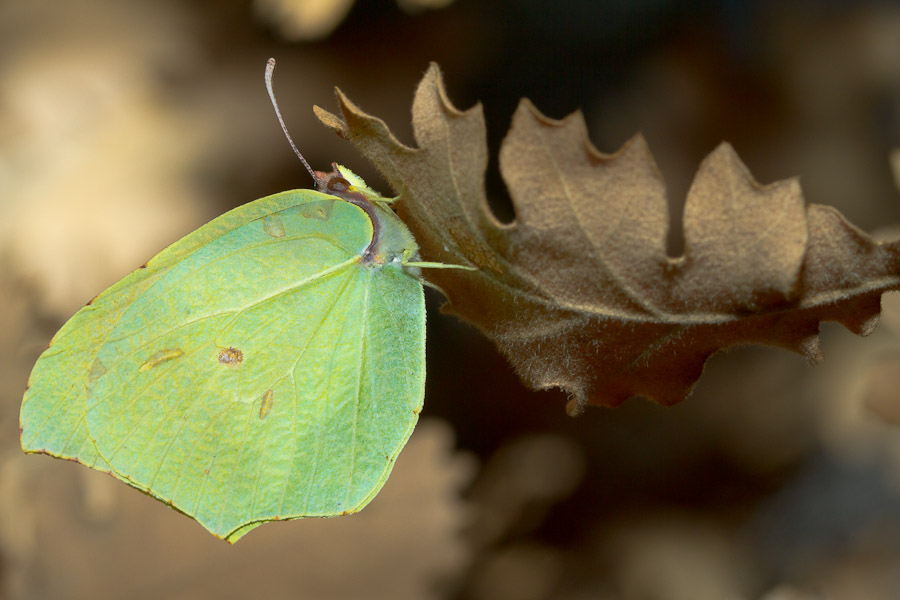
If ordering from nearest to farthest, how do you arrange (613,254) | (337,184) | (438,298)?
(613,254), (337,184), (438,298)

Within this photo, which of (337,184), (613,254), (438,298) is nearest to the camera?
(613,254)

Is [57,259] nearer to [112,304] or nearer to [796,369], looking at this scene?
[112,304]

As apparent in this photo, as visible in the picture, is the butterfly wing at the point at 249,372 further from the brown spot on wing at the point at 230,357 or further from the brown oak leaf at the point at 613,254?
the brown oak leaf at the point at 613,254

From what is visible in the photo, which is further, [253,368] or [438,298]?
[438,298]

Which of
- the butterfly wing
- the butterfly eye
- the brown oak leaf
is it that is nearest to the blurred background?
the butterfly wing

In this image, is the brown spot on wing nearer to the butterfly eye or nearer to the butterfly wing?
the butterfly wing

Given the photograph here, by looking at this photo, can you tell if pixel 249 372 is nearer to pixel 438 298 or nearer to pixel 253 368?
pixel 253 368

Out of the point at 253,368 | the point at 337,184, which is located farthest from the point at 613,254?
the point at 253,368
